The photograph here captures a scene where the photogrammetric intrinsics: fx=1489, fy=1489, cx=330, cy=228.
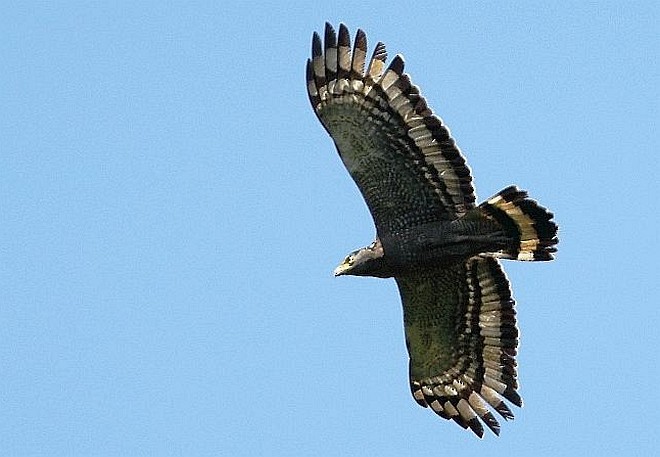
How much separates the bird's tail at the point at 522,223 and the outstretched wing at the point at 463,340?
2.50ft

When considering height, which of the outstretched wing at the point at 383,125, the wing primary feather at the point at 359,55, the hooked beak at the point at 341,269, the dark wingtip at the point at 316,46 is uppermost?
the dark wingtip at the point at 316,46

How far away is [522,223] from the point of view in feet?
51.4

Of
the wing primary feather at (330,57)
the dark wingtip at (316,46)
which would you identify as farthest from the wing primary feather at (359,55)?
the dark wingtip at (316,46)

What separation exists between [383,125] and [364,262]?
150 cm

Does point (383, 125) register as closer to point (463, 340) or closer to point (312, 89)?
point (312, 89)

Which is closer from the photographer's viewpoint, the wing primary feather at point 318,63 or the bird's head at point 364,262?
the wing primary feather at point 318,63

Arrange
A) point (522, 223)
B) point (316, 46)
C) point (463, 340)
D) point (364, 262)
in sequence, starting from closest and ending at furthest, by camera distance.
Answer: point (522, 223) < point (316, 46) < point (364, 262) < point (463, 340)

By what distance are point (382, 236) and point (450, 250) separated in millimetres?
762

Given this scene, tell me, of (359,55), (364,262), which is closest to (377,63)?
(359,55)

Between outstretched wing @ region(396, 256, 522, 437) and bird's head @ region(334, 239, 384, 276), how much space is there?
2.16 feet

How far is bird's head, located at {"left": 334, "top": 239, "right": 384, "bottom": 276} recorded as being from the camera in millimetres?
16109

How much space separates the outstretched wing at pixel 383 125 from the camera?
1577cm

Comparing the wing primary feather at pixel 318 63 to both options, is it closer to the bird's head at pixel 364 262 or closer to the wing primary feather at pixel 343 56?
the wing primary feather at pixel 343 56

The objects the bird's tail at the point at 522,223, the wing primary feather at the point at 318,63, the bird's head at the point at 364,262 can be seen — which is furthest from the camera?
the bird's head at the point at 364,262
